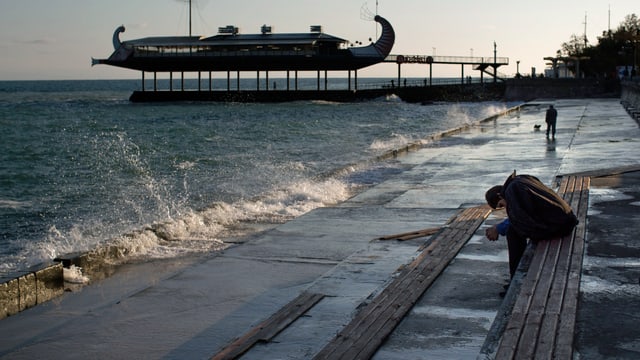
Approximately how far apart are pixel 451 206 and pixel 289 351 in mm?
7978

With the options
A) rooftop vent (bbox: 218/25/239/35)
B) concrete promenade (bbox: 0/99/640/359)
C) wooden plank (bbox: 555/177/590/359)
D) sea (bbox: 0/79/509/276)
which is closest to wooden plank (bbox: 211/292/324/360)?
concrete promenade (bbox: 0/99/640/359)

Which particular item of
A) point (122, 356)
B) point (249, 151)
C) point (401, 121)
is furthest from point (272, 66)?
point (122, 356)

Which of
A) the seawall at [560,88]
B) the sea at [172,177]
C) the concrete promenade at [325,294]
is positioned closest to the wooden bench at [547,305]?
the concrete promenade at [325,294]

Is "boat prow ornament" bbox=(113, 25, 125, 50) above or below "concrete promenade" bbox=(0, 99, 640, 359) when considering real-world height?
above

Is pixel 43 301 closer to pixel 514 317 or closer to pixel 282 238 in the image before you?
pixel 282 238

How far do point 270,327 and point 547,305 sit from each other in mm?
2421

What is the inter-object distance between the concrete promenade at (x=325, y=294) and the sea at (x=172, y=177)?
142 cm

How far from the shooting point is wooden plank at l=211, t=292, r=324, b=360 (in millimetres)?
6672

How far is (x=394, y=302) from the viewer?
7406mm

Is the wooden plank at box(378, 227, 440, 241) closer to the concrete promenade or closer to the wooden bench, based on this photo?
the concrete promenade

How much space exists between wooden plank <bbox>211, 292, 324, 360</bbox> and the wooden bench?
2.10 metres

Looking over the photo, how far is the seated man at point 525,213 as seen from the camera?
7711mm

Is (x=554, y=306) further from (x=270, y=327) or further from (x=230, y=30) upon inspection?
(x=230, y=30)

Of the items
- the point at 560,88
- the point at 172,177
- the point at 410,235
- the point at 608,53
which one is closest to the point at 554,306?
the point at 410,235
